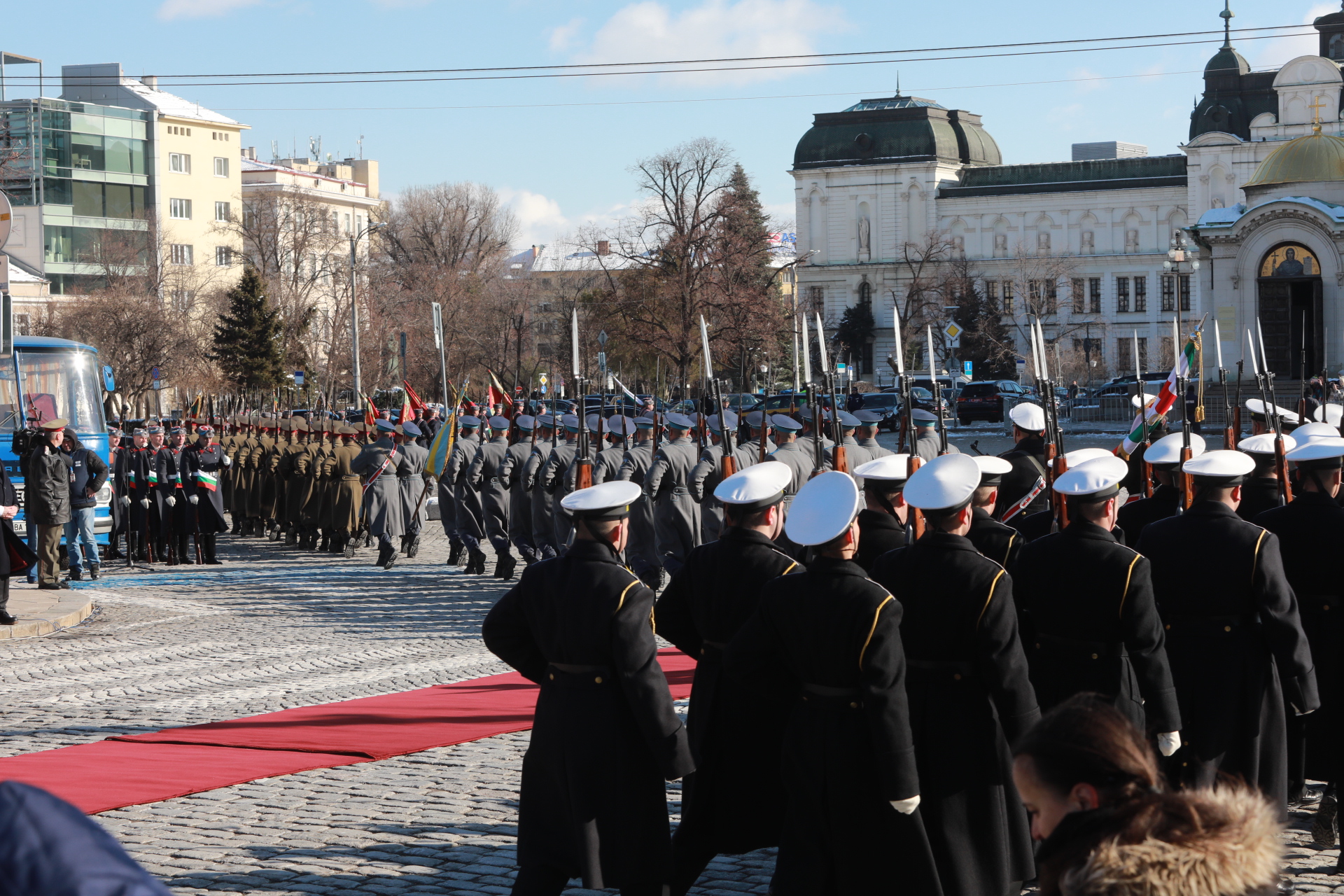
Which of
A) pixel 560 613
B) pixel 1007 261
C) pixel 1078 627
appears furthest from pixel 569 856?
pixel 1007 261

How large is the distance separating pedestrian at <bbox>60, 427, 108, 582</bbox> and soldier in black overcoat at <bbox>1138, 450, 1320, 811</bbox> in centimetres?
1388

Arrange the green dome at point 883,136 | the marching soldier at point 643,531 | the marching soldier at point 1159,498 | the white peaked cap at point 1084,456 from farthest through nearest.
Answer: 1. the green dome at point 883,136
2. the marching soldier at point 643,531
3. the marching soldier at point 1159,498
4. the white peaked cap at point 1084,456

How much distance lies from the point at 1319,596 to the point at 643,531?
935 centimetres

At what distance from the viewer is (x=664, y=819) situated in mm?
5352

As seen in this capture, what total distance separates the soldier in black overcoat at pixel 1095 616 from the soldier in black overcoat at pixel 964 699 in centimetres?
55

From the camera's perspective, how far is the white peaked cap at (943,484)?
5.43m

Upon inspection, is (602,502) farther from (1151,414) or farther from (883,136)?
(883,136)

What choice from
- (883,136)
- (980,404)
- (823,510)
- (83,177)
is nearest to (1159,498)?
(823,510)

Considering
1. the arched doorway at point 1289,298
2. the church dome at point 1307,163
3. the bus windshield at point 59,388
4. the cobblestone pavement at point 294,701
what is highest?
the church dome at point 1307,163

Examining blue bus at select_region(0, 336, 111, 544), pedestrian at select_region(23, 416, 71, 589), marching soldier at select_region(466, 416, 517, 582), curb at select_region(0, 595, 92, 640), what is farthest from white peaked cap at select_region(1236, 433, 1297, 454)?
blue bus at select_region(0, 336, 111, 544)

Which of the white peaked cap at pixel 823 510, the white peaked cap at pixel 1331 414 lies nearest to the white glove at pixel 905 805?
the white peaked cap at pixel 823 510

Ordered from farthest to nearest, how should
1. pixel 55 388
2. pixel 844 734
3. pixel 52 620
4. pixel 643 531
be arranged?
pixel 55 388
pixel 643 531
pixel 52 620
pixel 844 734

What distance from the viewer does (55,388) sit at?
2098 centimetres

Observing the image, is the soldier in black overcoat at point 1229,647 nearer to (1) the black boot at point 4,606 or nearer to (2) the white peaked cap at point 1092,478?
(2) the white peaked cap at point 1092,478
